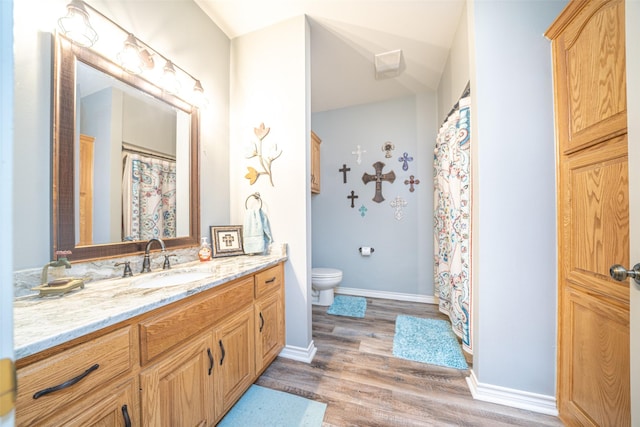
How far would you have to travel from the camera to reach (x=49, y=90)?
0.98 m

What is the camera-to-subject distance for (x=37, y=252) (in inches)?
36.4

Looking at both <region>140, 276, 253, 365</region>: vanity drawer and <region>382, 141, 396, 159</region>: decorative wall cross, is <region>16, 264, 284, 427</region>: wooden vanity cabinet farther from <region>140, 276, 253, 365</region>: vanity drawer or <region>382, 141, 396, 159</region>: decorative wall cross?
<region>382, 141, 396, 159</region>: decorative wall cross

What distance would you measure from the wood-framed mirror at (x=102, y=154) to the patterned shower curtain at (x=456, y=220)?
77.9 inches

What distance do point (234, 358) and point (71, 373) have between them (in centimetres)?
73

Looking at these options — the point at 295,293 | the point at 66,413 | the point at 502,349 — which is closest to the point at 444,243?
the point at 502,349

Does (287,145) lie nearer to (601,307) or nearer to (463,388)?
(601,307)

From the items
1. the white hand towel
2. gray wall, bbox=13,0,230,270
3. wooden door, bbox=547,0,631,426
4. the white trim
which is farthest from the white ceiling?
the white trim

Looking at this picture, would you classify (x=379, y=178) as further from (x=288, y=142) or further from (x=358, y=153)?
(x=288, y=142)

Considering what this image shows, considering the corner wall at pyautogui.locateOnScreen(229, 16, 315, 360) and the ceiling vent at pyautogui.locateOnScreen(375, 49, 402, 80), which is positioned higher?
the ceiling vent at pyautogui.locateOnScreen(375, 49, 402, 80)

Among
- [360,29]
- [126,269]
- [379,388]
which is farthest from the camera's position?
[360,29]

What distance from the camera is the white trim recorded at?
5.59 feet

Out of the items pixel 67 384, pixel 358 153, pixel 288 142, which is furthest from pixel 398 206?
pixel 67 384

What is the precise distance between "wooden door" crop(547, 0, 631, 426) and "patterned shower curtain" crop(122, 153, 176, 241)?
2.27 metres

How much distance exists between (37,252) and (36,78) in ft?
2.36
